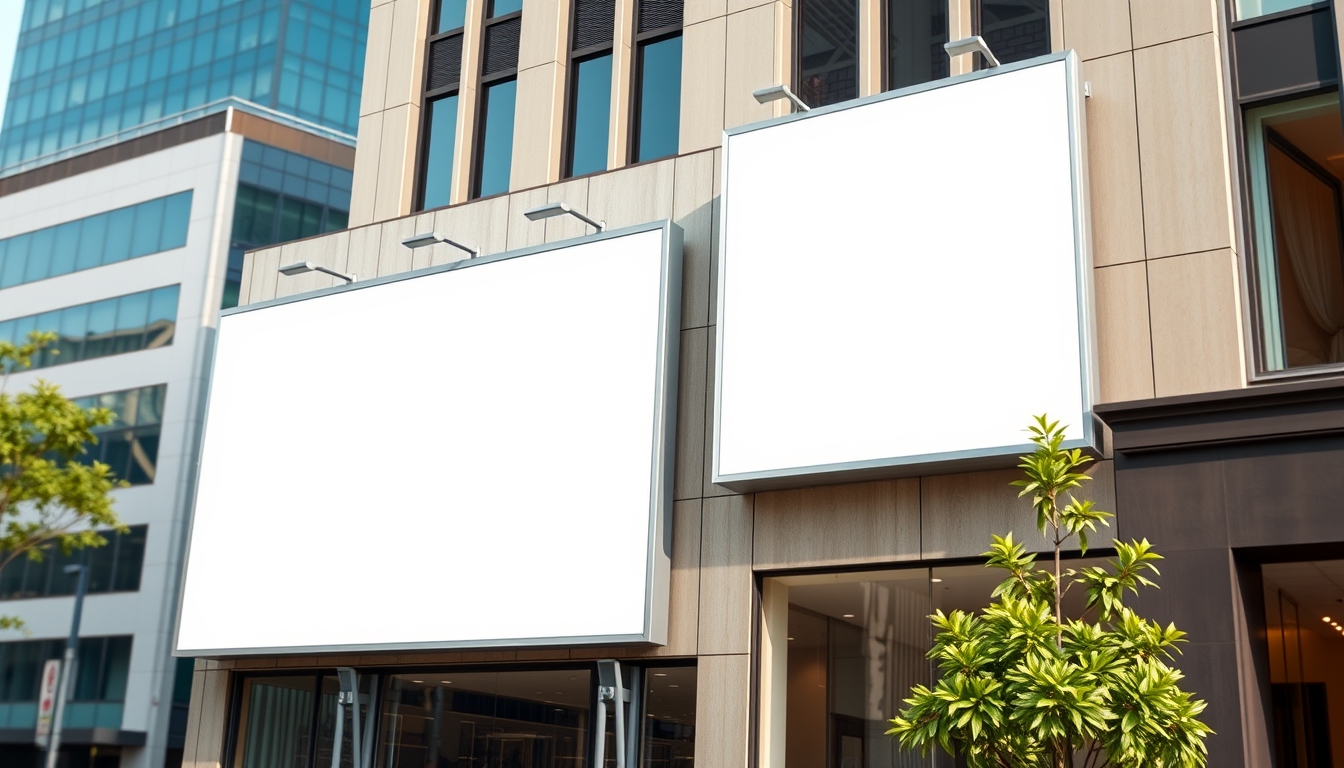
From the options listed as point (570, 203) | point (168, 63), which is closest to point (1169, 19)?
point (570, 203)

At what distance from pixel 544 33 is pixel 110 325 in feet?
122

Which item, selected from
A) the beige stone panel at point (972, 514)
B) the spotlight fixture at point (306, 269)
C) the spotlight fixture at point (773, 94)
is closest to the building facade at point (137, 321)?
the spotlight fixture at point (306, 269)

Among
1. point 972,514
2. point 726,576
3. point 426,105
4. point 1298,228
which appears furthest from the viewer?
point 426,105

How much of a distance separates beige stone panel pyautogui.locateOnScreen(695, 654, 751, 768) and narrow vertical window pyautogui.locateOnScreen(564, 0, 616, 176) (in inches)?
314

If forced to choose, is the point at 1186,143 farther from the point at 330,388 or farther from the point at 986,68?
the point at 330,388

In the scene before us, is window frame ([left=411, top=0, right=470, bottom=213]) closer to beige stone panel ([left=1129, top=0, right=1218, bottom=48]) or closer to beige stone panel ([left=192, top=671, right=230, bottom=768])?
beige stone panel ([left=192, top=671, right=230, bottom=768])

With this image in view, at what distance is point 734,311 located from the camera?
17.7 m

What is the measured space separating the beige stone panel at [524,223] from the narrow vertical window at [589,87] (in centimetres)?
82

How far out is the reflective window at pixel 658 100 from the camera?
20873mm

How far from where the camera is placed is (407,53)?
942 inches

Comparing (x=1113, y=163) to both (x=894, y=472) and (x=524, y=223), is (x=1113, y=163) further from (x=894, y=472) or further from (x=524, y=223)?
(x=524, y=223)

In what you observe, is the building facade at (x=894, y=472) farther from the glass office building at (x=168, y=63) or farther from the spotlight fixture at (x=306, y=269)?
the glass office building at (x=168, y=63)

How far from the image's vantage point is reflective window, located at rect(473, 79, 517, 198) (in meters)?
22.5

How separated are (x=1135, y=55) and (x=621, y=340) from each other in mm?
7180
